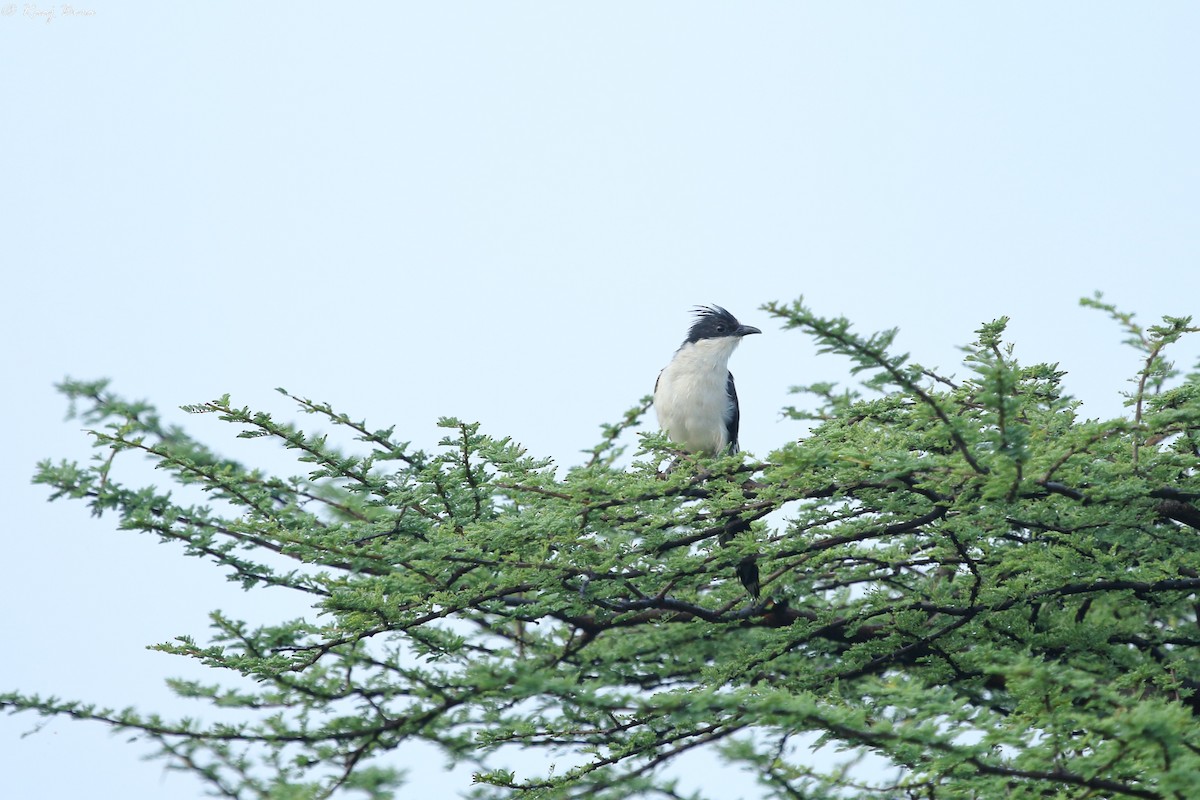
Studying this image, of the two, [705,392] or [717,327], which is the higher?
[717,327]

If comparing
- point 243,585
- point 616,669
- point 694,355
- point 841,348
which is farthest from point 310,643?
point 694,355

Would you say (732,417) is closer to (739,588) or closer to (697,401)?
(697,401)

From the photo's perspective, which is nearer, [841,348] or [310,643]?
[841,348]

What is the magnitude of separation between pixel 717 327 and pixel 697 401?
2.48ft

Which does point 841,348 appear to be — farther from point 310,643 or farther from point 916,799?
point 310,643

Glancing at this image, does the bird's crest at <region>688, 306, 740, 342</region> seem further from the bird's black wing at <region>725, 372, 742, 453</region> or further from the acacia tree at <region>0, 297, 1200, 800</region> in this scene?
the acacia tree at <region>0, 297, 1200, 800</region>

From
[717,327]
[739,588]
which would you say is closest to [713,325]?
[717,327]

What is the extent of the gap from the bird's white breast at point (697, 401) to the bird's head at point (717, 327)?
17cm

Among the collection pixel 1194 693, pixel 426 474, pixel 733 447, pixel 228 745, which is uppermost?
pixel 733 447

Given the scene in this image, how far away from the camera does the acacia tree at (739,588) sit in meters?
4.38

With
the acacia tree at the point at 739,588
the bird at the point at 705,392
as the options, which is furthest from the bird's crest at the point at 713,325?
the acacia tree at the point at 739,588

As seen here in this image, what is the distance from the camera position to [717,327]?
353 inches

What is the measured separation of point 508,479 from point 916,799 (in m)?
2.54

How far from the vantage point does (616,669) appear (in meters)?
6.66
